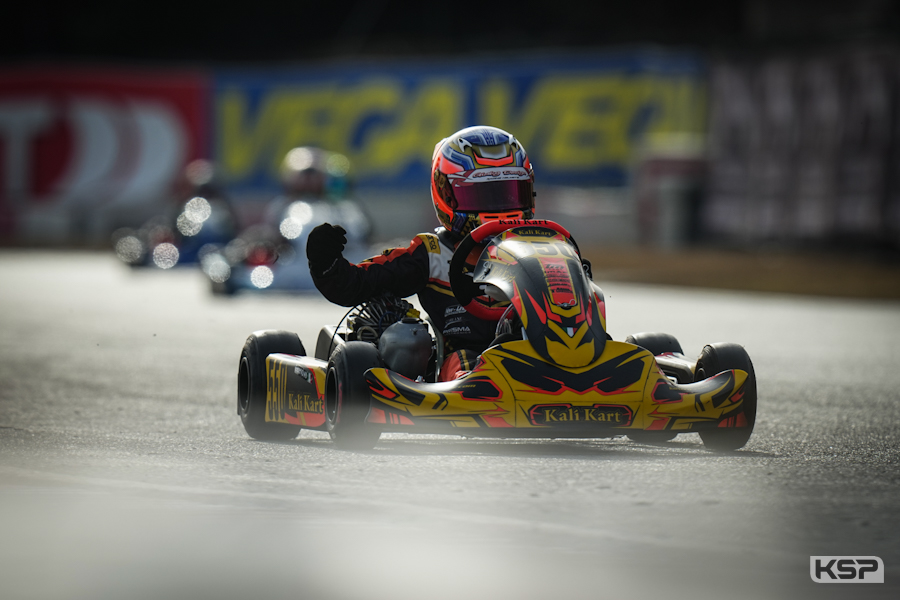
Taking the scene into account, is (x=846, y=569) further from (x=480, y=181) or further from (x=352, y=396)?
(x=480, y=181)

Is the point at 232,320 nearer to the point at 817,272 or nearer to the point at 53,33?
the point at 817,272

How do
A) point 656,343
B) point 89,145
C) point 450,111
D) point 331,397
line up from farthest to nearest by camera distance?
1. point 89,145
2. point 450,111
3. point 656,343
4. point 331,397

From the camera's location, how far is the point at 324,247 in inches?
224

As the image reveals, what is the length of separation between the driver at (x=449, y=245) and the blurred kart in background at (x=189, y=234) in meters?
13.0

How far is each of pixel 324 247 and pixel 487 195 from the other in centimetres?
78

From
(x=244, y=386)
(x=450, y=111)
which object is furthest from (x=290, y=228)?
(x=450, y=111)

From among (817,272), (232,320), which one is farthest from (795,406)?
(817,272)

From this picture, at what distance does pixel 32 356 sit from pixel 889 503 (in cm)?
639

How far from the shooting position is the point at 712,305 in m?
14.8

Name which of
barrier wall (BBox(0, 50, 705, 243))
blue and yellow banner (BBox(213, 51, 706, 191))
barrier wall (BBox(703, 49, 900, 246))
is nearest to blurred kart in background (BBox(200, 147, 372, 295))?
barrier wall (BBox(703, 49, 900, 246))

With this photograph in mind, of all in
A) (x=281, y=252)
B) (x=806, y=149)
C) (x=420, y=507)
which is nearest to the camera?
(x=420, y=507)

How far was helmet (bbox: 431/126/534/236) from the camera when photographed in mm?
6090

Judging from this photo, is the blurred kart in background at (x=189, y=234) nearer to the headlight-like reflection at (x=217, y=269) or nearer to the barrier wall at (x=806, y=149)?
the headlight-like reflection at (x=217, y=269)

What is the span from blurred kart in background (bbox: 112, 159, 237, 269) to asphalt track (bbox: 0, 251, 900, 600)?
11.5m
